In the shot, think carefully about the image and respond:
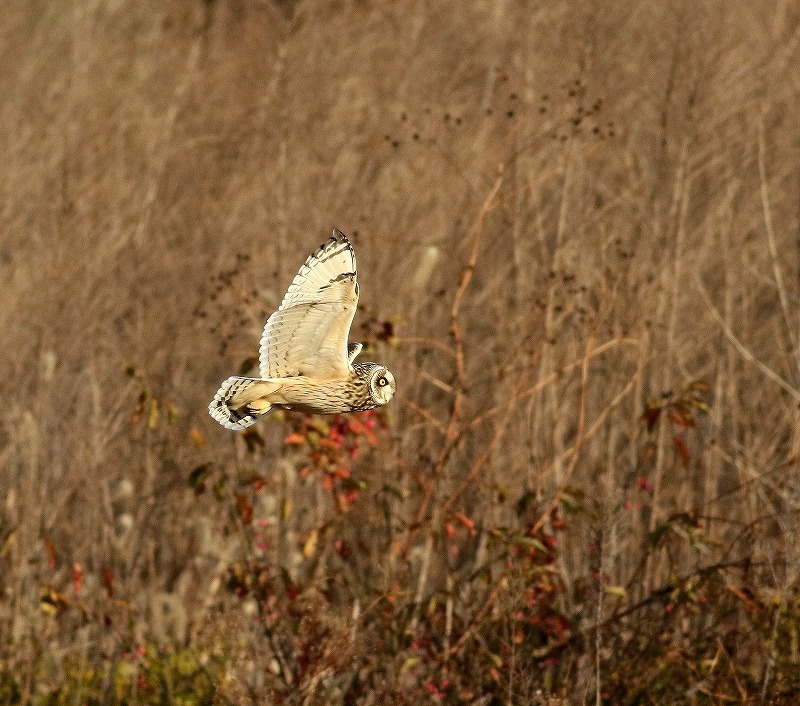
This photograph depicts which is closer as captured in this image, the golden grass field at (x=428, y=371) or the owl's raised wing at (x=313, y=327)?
the owl's raised wing at (x=313, y=327)

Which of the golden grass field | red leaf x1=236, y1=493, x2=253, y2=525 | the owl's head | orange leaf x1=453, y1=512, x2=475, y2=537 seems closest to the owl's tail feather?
the owl's head

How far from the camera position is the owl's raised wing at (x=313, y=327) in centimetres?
388

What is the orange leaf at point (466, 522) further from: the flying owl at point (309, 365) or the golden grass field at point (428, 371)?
the flying owl at point (309, 365)

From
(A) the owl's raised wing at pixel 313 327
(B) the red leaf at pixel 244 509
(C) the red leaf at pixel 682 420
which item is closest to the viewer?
(A) the owl's raised wing at pixel 313 327

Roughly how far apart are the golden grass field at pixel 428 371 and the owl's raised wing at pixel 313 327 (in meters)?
0.96

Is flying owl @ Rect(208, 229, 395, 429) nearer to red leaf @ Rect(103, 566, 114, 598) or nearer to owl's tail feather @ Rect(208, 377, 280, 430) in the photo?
owl's tail feather @ Rect(208, 377, 280, 430)

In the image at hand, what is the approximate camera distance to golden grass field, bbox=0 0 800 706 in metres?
5.45

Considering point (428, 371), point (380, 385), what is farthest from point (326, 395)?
point (428, 371)

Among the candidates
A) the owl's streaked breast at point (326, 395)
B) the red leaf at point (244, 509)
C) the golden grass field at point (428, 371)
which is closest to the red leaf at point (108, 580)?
the golden grass field at point (428, 371)

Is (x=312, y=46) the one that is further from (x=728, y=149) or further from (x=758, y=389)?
(x=758, y=389)

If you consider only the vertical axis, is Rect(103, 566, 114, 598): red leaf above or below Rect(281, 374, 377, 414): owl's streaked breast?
below

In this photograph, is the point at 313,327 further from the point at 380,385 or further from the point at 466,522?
the point at 466,522

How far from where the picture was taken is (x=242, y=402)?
390 cm

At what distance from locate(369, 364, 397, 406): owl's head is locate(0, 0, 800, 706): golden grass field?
0.93 metres
